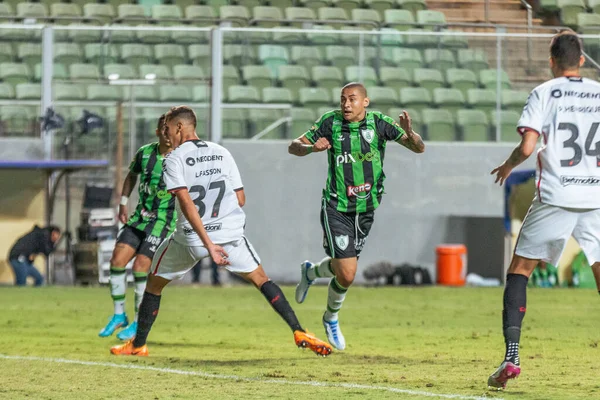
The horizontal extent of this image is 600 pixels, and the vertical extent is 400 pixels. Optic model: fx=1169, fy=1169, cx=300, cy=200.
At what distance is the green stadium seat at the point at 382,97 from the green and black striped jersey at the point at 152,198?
10025 mm

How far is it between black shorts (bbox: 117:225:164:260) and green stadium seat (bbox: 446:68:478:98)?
1117 centimetres

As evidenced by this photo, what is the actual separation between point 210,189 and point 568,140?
9.88ft

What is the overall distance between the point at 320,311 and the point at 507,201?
635 cm

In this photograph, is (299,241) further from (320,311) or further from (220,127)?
(320,311)

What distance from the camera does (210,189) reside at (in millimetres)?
8844

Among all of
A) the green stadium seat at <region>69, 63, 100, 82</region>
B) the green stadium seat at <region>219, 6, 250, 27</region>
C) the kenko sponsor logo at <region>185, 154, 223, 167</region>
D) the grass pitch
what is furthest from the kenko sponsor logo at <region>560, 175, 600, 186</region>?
the green stadium seat at <region>219, 6, 250, 27</region>

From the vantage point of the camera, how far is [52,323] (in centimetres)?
1290

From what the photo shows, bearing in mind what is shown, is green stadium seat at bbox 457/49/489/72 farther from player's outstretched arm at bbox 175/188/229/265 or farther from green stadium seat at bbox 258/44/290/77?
player's outstretched arm at bbox 175/188/229/265

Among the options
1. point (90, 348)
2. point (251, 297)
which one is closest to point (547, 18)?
point (251, 297)

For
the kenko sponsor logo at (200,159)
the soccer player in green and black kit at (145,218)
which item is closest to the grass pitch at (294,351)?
the soccer player in green and black kit at (145,218)

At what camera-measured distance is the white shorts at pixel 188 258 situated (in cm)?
885

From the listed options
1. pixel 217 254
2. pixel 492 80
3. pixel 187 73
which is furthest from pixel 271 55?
pixel 217 254

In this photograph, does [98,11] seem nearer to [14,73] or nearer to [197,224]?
[14,73]

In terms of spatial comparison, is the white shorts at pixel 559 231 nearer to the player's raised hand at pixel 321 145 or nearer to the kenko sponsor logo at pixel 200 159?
the player's raised hand at pixel 321 145
